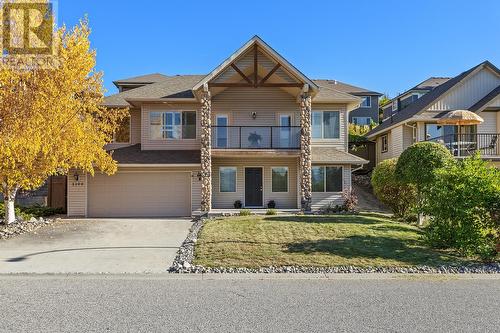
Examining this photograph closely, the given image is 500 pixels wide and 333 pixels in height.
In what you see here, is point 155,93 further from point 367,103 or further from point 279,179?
point 367,103

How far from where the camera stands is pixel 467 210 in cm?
1091

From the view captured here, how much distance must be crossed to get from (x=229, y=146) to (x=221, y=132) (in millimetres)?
925

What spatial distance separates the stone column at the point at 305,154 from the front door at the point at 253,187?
8.60 feet

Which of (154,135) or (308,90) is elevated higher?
(308,90)

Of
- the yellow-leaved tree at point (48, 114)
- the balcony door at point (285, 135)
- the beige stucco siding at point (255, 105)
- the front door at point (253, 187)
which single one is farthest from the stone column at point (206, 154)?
the yellow-leaved tree at point (48, 114)

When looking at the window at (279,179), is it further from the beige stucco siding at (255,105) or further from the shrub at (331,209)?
the beige stucco siding at (255,105)

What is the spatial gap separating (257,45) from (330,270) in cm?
1298

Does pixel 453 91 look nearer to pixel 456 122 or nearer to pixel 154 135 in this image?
pixel 456 122

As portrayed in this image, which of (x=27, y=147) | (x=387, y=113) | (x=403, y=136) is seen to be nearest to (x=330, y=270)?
(x=27, y=147)

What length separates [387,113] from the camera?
37844mm

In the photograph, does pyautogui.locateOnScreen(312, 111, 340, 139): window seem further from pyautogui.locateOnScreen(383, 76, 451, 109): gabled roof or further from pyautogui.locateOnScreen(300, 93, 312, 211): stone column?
pyautogui.locateOnScreen(383, 76, 451, 109): gabled roof

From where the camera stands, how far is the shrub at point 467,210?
1069 cm

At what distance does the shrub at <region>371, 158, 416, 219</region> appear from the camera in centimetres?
1794

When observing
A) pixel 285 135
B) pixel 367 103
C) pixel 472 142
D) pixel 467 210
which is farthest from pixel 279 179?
pixel 367 103
